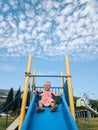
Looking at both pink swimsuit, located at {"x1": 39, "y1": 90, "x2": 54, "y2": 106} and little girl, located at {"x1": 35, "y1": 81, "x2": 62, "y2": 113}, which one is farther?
pink swimsuit, located at {"x1": 39, "y1": 90, "x2": 54, "y2": 106}

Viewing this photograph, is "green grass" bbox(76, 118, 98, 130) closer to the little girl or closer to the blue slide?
the little girl

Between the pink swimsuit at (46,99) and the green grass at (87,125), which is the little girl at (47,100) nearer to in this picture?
the pink swimsuit at (46,99)

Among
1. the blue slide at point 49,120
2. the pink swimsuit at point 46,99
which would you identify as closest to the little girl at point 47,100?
the pink swimsuit at point 46,99

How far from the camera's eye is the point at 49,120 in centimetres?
649

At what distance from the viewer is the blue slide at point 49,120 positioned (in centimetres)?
591

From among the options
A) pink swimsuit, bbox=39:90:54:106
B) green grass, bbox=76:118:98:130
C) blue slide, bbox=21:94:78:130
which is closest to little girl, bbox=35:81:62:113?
pink swimsuit, bbox=39:90:54:106

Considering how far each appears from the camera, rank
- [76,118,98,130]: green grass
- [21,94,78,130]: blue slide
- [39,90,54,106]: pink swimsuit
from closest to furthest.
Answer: [21,94,78,130]: blue slide
[39,90,54,106]: pink swimsuit
[76,118,98,130]: green grass

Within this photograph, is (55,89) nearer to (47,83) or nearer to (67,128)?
(47,83)

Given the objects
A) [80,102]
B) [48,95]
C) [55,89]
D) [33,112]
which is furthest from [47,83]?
[80,102]

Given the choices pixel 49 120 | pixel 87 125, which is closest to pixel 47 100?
pixel 49 120

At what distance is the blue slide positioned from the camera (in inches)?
233

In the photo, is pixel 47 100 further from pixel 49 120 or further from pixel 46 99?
pixel 49 120

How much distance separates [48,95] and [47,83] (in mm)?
493

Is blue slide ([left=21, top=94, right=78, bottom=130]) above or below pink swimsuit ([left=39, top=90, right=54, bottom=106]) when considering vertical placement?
below
